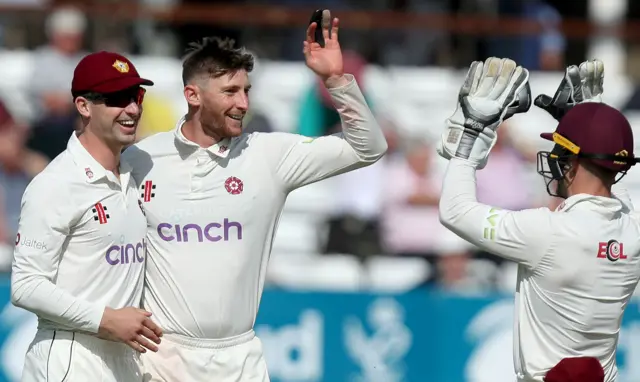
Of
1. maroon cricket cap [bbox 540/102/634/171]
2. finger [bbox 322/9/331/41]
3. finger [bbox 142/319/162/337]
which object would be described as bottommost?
finger [bbox 142/319/162/337]

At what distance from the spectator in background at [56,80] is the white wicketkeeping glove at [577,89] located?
6.13 meters

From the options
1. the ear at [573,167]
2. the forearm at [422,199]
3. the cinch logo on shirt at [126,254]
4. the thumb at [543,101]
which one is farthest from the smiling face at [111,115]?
the forearm at [422,199]

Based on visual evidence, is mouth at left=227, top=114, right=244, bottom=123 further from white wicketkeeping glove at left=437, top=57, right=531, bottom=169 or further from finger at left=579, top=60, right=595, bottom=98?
finger at left=579, top=60, right=595, bottom=98

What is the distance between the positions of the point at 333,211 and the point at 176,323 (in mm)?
5541

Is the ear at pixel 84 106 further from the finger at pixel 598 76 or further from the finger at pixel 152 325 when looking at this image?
the finger at pixel 598 76

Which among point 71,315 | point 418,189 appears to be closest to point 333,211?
point 418,189

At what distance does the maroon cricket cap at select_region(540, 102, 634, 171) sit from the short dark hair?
172cm

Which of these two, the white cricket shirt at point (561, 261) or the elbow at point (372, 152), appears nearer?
the white cricket shirt at point (561, 261)

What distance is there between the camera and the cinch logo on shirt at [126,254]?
5.59 m

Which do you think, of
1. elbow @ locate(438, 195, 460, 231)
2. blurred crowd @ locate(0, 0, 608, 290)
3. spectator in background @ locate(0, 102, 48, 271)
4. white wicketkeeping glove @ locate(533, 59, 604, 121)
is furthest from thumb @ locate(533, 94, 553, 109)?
spectator in background @ locate(0, 102, 48, 271)

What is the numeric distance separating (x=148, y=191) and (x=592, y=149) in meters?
2.25

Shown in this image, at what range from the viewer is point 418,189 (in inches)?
448

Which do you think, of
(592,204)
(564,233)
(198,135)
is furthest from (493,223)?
(198,135)

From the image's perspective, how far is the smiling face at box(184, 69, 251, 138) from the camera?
594 centimetres
